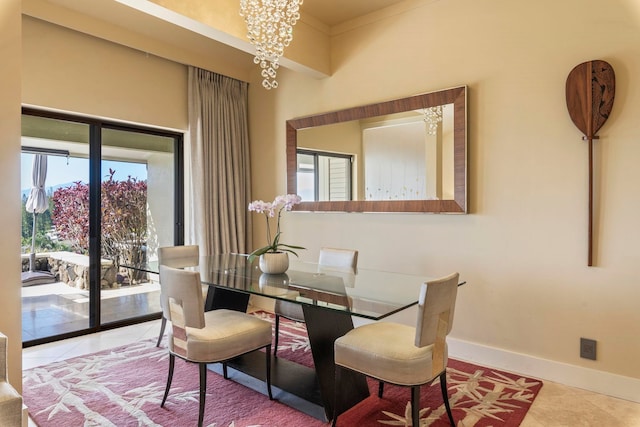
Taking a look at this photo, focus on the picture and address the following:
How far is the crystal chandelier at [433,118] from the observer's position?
3.27 metres

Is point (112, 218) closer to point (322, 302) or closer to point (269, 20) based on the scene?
point (269, 20)

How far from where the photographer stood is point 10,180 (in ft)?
7.07

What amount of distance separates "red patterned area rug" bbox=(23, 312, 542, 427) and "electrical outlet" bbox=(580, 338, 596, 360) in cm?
37

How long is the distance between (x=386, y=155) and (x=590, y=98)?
5.22ft

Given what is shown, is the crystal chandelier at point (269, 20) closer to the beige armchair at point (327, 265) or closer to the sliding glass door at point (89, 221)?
the beige armchair at point (327, 265)

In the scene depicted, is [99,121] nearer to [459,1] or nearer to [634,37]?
[459,1]

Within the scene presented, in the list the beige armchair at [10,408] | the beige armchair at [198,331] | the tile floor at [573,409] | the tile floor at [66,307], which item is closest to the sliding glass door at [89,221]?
the tile floor at [66,307]

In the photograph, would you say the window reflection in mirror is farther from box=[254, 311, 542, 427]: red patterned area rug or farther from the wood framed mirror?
box=[254, 311, 542, 427]: red patterned area rug

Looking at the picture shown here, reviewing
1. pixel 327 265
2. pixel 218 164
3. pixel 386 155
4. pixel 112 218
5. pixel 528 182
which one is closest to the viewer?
pixel 528 182

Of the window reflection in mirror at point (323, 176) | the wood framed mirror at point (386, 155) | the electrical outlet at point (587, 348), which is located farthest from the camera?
the window reflection in mirror at point (323, 176)

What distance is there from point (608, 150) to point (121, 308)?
456 cm

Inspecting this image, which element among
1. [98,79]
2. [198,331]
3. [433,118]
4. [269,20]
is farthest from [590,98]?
[98,79]

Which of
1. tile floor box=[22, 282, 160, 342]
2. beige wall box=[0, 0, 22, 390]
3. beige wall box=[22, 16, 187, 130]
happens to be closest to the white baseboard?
beige wall box=[0, 0, 22, 390]

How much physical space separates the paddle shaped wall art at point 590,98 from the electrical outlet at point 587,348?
53 cm
